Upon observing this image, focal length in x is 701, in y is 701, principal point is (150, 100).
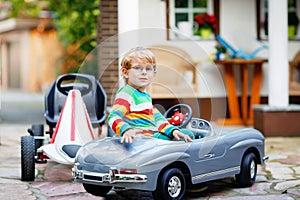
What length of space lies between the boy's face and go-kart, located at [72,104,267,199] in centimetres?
42

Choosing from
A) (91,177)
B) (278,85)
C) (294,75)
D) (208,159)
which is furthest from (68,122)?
(294,75)

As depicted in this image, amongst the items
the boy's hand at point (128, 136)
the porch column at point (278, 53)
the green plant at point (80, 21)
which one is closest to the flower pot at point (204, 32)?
the porch column at point (278, 53)

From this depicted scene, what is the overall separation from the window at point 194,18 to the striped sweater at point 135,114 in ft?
20.2

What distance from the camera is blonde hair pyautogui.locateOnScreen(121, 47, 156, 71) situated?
540 cm

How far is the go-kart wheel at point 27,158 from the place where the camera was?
6.20m

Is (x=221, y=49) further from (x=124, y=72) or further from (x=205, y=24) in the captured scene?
(x=124, y=72)

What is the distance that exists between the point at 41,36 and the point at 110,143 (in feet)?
74.4

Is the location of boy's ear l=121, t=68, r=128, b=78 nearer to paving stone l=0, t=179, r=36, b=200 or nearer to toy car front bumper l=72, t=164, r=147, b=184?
toy car front bumper l=72, t=164, r=147, b=184

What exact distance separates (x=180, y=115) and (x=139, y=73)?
616mm

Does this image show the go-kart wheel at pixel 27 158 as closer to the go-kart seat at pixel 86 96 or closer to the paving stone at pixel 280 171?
the go-kart seat at pixel 86 96

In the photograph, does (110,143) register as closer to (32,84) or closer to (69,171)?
(69,171)

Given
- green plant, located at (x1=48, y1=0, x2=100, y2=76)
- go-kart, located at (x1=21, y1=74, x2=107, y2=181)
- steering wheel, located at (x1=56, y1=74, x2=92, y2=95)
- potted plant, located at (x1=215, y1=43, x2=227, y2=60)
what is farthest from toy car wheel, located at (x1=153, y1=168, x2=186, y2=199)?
green plant, located at (x1=48, y1=0, x2=100, y2=76)

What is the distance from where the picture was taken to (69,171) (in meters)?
6.95

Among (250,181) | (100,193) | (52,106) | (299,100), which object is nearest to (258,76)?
(299,100)
